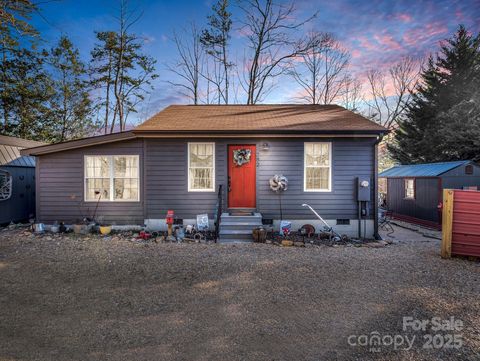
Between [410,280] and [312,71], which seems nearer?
[410,280]

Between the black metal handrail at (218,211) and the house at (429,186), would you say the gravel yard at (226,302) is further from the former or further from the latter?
the house at (429,186)

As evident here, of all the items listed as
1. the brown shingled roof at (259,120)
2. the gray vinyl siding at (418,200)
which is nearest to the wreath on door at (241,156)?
the brown shingled roof at (259,120)

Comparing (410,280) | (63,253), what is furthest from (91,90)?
(410,280)

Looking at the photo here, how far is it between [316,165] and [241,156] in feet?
7.97

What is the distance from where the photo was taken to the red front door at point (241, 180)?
25.8 ft

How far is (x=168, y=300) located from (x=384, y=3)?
14225 millimetres

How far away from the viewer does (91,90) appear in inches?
715

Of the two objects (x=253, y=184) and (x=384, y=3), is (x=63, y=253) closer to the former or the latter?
(x=253, y=184)

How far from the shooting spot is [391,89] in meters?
22.2

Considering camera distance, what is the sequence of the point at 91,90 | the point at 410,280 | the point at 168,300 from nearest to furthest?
1. the point at 168,300
2. the point at 410,280
3. the point at 91,90

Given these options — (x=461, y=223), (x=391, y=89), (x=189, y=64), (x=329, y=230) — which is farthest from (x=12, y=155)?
(x=391, y=89)

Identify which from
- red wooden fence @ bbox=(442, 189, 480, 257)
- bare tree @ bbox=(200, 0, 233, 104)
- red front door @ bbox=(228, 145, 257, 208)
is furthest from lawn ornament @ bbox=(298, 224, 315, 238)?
bare tree @ bbox=(200, 0, 233, 104)

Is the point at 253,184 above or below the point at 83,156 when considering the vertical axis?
below

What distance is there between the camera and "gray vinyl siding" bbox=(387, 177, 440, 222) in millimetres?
9289
